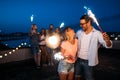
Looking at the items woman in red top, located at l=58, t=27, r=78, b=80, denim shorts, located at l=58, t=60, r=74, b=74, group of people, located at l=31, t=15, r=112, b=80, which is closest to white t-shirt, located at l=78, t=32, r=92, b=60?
group of people, located at l=31, t=15, r=112, b=80

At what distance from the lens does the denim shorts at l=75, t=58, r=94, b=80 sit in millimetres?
5879

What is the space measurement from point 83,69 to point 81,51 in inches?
17.6

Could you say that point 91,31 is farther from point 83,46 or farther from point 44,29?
point 44,29

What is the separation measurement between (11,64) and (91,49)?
29.5 ft

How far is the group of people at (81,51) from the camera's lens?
5.84 metres

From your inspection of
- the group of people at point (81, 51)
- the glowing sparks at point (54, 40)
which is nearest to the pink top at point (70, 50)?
the group of people at point (81, 51)

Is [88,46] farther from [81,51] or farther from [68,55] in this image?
[68,55]

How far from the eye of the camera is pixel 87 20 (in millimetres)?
5809

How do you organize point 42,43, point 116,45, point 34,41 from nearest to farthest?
point 34,41 < point 42,43 < point 116,45

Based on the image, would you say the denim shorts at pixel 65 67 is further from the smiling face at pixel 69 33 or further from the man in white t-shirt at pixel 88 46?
the smiling face at pixel 69 33

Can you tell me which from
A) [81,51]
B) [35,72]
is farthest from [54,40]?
[81,51]

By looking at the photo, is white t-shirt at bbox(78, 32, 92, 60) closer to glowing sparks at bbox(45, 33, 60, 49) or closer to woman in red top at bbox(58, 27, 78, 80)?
woman in red top at bbox(58, 27, 78, 80)

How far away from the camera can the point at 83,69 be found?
5.99 meters

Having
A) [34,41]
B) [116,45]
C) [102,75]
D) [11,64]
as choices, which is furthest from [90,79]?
[116,45]
